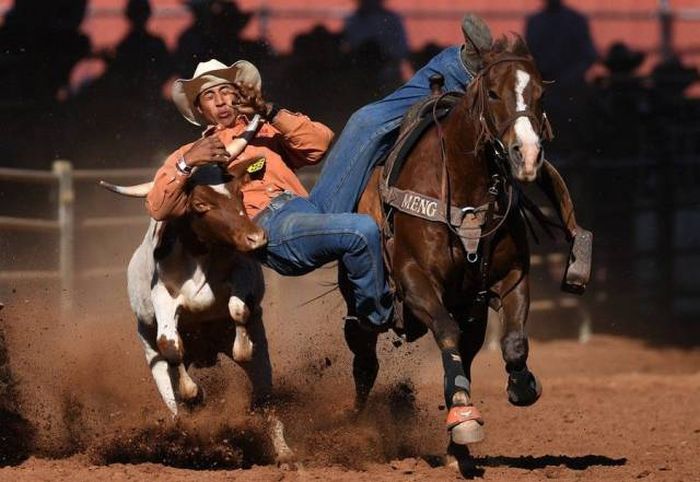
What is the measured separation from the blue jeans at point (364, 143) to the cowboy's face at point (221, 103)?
502 mm

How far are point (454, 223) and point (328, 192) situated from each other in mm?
781

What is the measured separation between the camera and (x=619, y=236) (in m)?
12.7

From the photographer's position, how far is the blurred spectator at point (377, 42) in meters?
11.9

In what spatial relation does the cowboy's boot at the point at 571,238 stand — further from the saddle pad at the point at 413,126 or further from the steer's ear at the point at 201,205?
the steer's ear at the point at 201,205

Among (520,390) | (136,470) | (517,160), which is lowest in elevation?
(136,470)

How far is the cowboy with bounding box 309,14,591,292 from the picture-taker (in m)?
6.46

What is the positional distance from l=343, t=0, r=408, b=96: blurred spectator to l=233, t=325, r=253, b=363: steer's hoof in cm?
556

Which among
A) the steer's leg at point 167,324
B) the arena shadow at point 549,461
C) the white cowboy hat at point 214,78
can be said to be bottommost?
the arena shadow at point 549,461

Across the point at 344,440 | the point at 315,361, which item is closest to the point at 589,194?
the point at 315,361

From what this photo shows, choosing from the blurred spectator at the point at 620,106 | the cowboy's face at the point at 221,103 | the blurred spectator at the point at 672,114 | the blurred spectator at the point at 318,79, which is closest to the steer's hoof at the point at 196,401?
the cowboy's face at the point at 221,103

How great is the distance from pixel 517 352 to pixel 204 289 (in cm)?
149

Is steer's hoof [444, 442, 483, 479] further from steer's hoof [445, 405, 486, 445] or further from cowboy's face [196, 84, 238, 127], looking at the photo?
cowboy's face [196, 84, 238, 127]

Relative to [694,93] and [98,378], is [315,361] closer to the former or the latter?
[98,378]

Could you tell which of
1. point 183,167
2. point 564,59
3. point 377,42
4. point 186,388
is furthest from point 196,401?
point 564,59
